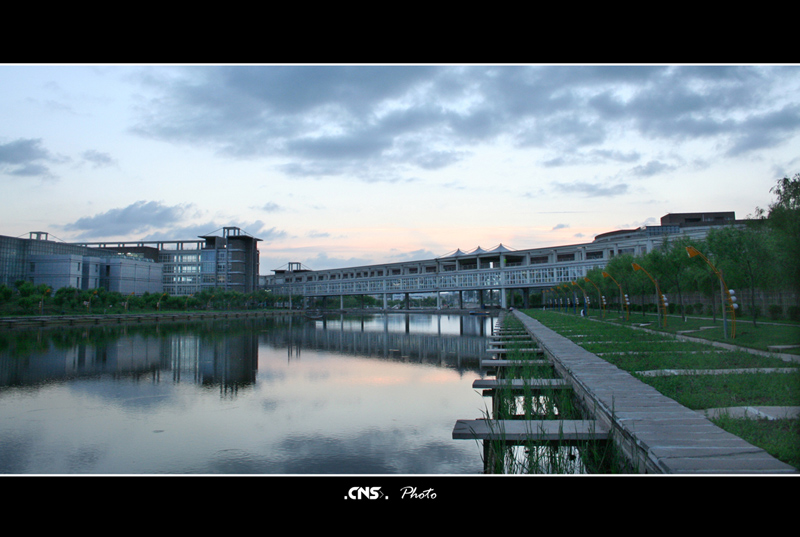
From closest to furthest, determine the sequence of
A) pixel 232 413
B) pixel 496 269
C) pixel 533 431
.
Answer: pixel 533 431 < pixel 232 413 < pixel 496 269

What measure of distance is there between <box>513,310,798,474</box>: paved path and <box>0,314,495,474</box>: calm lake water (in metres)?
2.04

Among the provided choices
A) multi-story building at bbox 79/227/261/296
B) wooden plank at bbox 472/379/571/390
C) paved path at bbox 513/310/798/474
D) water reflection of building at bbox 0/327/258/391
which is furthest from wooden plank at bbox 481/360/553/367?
multi-story building at bbox 79/227/261/296

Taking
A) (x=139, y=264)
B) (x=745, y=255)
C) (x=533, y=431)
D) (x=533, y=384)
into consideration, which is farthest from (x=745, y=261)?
(x=139, y=264)

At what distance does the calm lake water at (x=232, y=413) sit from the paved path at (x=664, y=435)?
80.2 inches

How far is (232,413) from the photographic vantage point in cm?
1016

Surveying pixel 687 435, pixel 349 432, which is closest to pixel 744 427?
pixel 687 435

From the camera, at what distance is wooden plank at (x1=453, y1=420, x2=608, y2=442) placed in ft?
20.8

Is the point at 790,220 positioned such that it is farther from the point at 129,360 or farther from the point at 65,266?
the point at 65,266

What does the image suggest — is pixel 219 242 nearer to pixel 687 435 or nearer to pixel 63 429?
pixel 63 429

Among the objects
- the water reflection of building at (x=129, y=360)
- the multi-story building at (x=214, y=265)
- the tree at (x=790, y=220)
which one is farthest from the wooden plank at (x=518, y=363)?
the multi-story building at (x=214, y=265)

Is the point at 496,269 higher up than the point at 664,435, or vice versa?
the point at 496,269

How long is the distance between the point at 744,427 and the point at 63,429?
1055 centimetres

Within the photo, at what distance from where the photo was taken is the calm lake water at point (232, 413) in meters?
7.09

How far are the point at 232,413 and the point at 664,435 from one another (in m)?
8.19
